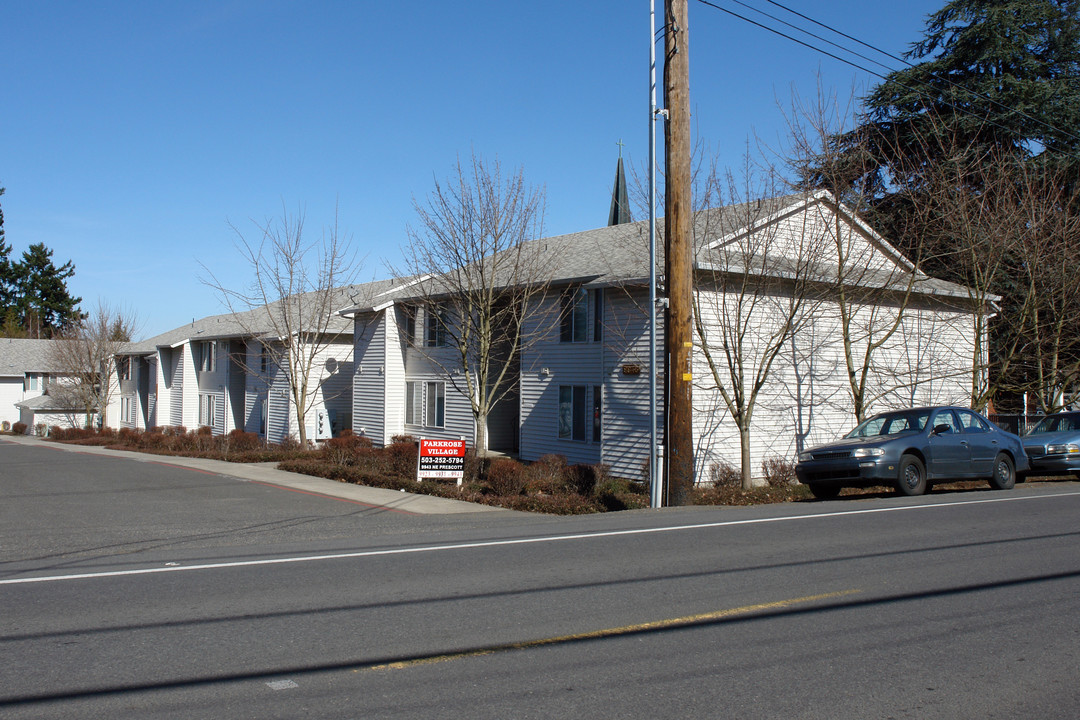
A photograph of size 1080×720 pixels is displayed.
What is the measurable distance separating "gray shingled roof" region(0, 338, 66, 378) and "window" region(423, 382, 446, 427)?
52.7m

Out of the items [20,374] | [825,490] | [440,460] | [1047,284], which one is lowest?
[825,490]

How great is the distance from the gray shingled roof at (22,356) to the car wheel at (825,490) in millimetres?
67767

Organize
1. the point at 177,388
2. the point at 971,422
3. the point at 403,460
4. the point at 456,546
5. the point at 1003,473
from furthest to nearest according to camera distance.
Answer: the point at 177,388, the point at 403,460, the point at 1003,473, the point at 971,422, the point at 456,546

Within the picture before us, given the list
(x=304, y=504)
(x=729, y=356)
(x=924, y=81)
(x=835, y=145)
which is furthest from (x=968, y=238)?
(x=304, y=504)

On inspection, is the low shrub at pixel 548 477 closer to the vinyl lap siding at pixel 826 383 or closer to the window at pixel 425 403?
the vinyl lap siding at pixel 826 383

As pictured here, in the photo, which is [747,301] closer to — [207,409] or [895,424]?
[895,424]

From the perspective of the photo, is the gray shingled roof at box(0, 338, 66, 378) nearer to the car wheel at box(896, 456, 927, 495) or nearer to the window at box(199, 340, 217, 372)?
the window at box(199, 340, 217, 372)

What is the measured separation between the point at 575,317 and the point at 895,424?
8902 mm

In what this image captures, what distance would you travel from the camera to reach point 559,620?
249 inches

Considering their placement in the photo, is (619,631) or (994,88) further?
(994,88)

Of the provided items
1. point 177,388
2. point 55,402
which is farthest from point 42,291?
point 177,388

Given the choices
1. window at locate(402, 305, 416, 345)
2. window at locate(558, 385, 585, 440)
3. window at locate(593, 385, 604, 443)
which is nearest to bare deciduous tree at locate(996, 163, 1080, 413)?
window at locate(593, 385, 604, 443)

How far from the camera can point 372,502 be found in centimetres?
1608

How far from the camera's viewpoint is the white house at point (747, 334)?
1934cm
